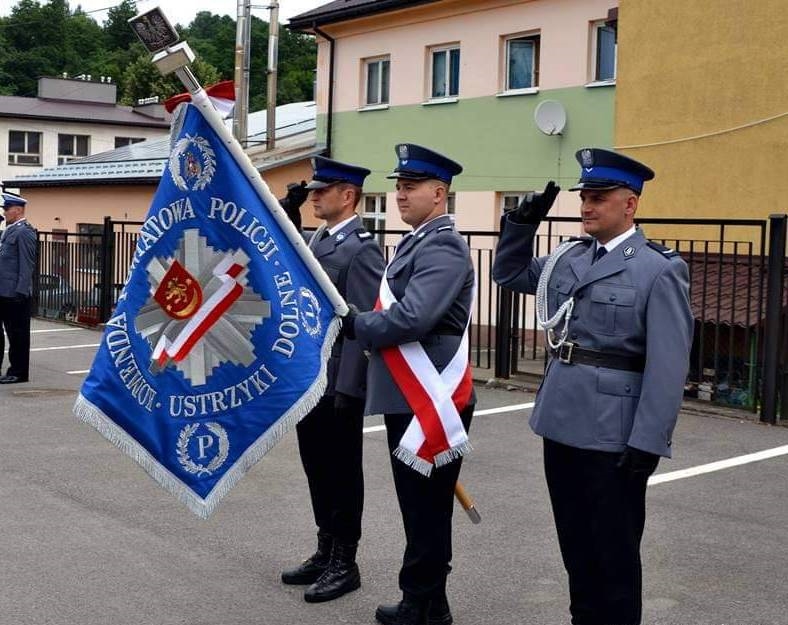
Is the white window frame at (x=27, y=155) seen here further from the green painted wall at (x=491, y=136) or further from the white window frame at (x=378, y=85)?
the white window frame at (x=378, y=85)

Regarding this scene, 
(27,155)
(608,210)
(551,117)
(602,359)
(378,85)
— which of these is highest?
(27,155)

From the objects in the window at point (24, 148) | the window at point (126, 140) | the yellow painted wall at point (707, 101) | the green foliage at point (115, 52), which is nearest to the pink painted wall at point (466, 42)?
the yellow painted wall at point (707, 101)

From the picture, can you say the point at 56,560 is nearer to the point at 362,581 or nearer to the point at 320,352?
the point at 362,581

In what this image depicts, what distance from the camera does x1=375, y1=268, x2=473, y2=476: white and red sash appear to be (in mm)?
4688

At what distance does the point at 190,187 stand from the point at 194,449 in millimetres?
1102

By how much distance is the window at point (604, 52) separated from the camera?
18.8 m

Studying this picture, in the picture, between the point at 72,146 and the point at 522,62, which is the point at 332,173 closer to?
the point at 522,62

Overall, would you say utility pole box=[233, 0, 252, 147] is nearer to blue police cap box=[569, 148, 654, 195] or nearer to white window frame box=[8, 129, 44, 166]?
blue police cap box=[569, 148, 654, 195]

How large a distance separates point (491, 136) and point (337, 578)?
16.2 metres

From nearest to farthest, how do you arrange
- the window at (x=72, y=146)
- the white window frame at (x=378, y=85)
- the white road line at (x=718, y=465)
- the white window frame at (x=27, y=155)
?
the white road line at (x=718, y=465)
the white window frame at (x=378, y=85)
the white window frame at (x=27, y=155)
the window at (x=72, y=146)

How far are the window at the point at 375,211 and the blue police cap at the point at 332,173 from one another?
17.9 meters

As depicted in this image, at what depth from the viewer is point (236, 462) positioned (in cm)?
492

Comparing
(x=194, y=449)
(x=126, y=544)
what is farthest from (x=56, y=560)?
(x=194, y=449)

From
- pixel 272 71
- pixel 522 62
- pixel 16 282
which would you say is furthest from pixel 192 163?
pixel 272 71
